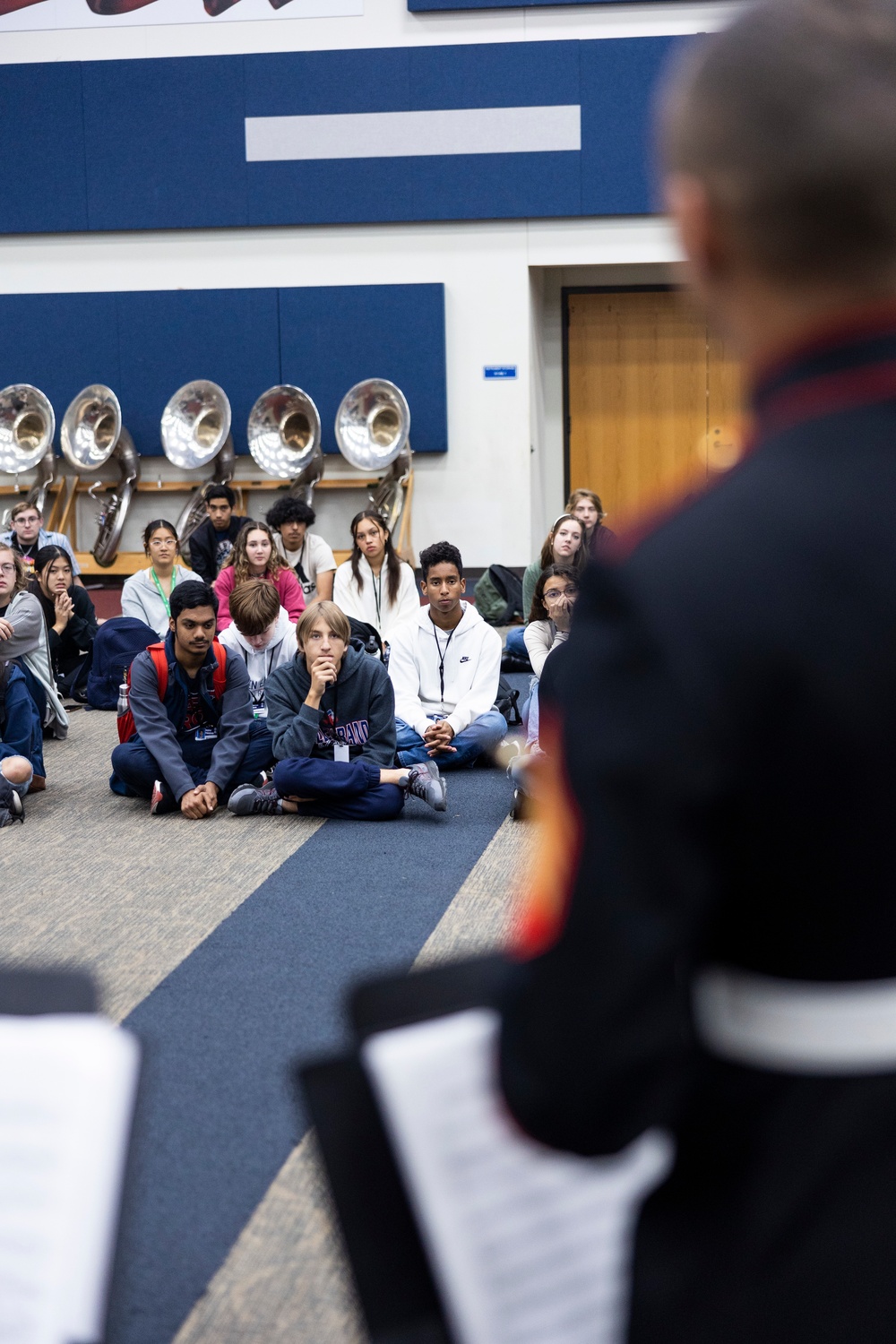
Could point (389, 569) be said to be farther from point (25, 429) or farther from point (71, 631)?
point (25, 429)

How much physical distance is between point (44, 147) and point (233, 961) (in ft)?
29.9

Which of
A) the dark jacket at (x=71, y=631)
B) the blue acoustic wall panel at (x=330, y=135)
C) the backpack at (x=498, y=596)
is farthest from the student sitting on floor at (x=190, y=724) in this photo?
the blue acoustic wall panel at (x=330, y=135)

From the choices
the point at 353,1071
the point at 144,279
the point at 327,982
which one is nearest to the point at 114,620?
the point at 327,982

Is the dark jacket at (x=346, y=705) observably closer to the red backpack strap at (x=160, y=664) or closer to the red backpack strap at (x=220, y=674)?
the red backpack strap at (x=220, y=674)

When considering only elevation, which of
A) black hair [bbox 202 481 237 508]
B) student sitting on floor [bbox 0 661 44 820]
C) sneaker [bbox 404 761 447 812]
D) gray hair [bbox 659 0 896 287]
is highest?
gray hair [bbox 659 0 896 287]

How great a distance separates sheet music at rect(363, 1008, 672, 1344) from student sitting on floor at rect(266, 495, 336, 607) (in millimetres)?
6385

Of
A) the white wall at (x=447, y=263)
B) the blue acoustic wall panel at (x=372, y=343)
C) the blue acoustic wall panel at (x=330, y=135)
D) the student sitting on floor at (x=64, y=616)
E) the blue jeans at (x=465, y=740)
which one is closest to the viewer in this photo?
the blue jeans at (x=465, y=740)

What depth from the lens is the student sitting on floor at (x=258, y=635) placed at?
500cm

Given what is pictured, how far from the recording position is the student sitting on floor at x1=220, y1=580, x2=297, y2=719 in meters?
5.00

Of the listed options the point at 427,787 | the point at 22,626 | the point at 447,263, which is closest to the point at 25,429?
the point at 447,263

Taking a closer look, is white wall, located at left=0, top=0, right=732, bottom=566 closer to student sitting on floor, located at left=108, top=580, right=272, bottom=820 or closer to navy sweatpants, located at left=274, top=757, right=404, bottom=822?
student sitting on floor, located at left=108, top=580, right=272, bottom=820

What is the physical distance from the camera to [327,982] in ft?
9.46

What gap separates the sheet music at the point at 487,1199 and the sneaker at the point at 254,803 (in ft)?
12.3

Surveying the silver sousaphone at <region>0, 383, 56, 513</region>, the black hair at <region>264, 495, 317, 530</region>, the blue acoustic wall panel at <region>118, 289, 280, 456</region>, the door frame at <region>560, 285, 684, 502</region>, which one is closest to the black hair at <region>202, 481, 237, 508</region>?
the black hair at <region>264, 495, 317, 530</region>
